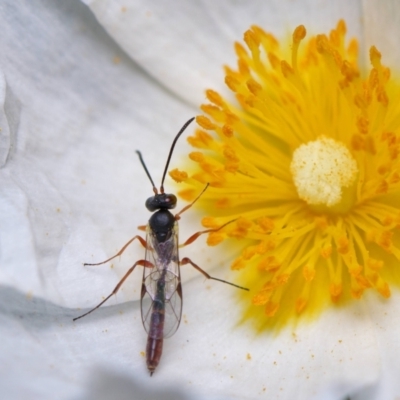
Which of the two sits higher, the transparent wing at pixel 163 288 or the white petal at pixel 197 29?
the white petal at pixel 197 29

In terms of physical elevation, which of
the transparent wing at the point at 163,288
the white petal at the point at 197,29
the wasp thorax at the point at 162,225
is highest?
the white petal at the point at 197,29

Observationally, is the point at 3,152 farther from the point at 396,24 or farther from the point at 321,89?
the point at 396,24

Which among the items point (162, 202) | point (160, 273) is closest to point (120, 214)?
point (162, 202)

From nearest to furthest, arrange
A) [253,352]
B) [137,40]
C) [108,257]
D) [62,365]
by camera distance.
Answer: [62,365]
[253,352]
[108,257]
[137,40]

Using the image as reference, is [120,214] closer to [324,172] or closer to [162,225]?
[162,225]

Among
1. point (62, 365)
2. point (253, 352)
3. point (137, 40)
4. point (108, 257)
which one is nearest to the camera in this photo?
point (62, 365)

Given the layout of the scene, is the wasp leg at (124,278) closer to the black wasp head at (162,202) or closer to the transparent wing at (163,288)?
the transparent wing at (163,288)

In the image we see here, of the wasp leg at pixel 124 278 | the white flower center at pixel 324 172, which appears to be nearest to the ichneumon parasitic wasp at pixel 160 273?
the wasp leg at pixel 124 278

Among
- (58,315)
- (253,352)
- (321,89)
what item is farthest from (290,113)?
(58,315)
